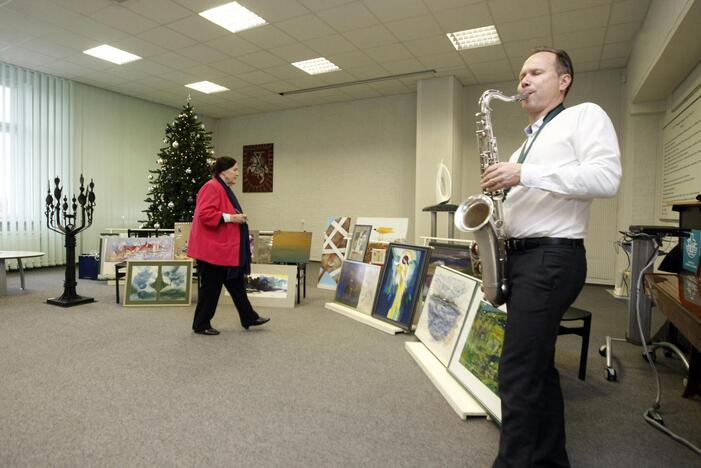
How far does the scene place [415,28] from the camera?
17.0ft

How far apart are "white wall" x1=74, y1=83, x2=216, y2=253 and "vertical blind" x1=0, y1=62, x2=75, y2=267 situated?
0.29 m

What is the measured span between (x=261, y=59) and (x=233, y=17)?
1237 millimetres

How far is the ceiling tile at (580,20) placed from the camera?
468 cm

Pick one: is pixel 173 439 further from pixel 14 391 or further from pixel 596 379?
pixel 596 379

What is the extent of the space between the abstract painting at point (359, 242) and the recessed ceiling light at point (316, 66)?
9.31 feet

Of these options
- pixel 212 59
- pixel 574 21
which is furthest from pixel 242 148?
pixel 574 21

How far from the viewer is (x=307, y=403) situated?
7.73ft

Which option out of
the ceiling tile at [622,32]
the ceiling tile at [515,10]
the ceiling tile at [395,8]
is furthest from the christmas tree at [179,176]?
the ceiling tile at [622,32]

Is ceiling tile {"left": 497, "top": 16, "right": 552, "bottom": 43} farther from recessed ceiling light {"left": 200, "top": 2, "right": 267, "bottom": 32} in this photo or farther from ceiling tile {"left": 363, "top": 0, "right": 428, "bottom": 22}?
recessed ceiling light {"left": 200, "top": 2, "right": 267, "bottom": 32}

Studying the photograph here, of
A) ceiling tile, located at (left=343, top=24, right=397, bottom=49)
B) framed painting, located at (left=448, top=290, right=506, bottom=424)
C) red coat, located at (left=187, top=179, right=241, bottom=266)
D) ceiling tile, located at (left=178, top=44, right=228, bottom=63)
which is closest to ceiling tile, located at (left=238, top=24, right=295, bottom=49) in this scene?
ceiling tile, located at (left=178, top=44, right=228, bottom=63)

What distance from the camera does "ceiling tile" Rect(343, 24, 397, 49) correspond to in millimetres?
5266

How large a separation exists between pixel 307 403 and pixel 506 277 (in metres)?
1.40

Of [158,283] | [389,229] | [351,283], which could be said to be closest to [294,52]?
[389,229]

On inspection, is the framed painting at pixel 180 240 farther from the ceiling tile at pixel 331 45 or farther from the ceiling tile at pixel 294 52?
the ceiling tile at pixel 331 45
